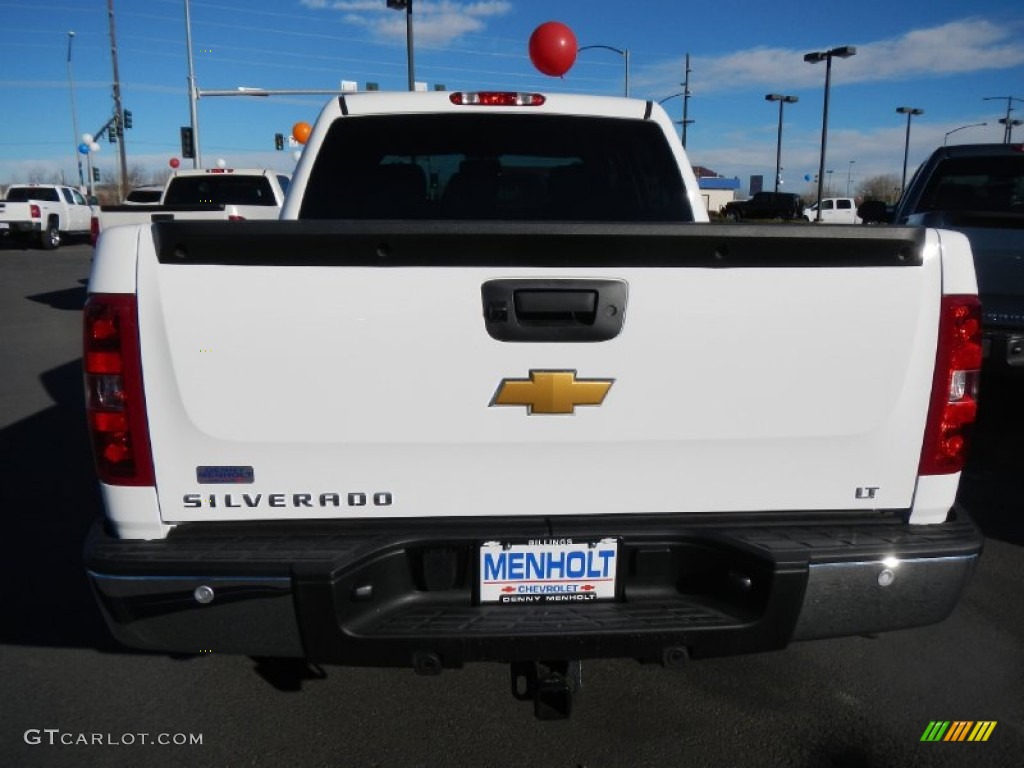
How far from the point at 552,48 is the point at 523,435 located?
9777 millimetres

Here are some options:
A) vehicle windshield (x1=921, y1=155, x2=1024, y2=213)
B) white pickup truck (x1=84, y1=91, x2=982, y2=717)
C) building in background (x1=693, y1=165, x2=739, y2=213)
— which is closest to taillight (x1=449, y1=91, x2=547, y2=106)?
white pickup truck (x1=84, y1=91, x2=982, y2=717)

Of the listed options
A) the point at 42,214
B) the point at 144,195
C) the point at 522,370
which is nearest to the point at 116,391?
the point at 522,370

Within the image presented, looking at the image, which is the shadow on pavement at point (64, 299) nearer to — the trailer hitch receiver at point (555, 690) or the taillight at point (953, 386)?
the trailer hitch receiver at point (555, 690)

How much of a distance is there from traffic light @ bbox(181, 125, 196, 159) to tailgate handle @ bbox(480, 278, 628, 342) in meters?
34.4

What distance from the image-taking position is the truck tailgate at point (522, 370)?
205cm

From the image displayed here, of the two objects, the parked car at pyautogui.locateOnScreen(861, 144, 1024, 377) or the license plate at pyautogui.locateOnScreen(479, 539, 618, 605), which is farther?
the parked car at pyautogui.locateOnScreen(861, 144, 1024, 377)

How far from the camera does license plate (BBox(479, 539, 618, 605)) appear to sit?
2.18 meters

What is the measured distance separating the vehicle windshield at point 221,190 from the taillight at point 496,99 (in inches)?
432

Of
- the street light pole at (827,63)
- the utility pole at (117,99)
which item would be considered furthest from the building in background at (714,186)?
the utility pole at (117,99)

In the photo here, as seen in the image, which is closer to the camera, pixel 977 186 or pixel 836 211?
pixel 977 186

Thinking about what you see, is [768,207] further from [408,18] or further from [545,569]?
[545,569]

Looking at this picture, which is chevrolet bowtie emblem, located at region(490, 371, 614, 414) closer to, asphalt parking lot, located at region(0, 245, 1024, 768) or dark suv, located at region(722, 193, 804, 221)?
asphalt parking lot, located at region(0, 245, 1024, 768)

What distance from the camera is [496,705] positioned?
9.43 feet

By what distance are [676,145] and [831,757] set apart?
247cm
